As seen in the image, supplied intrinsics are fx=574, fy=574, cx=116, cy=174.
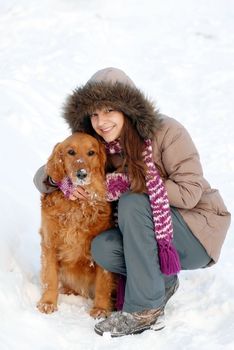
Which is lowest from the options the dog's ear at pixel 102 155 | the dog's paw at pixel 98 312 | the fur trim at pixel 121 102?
the dog's paw at pixel 98 312

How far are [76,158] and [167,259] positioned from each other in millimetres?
851

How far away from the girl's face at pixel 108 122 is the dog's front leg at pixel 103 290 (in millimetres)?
880

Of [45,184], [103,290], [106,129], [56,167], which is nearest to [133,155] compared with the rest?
[106,129]

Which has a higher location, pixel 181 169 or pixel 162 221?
pixel 181 169

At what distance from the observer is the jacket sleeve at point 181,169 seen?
3.40 m

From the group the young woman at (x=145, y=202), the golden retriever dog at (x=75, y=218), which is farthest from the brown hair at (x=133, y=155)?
the golden retriever dog at (x=75, y=218)

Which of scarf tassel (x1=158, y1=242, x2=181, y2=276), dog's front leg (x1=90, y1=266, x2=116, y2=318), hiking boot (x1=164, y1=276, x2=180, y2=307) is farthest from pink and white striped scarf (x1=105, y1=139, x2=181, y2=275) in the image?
dog's front leg (x1=90, y1=266, x2=116, y2=318)

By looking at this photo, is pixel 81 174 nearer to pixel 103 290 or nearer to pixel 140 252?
pixel 140 252

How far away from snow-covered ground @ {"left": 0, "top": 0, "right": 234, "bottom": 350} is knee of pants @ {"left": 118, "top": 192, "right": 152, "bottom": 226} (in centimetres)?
70

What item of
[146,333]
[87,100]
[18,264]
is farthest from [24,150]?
[146,333]

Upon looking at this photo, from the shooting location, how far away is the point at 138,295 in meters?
3.36

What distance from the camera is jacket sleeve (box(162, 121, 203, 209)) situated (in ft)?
11.2

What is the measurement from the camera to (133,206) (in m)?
3.36

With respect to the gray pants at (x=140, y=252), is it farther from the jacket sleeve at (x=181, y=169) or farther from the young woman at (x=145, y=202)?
the jacket sleeve at (x=181, y=169)
